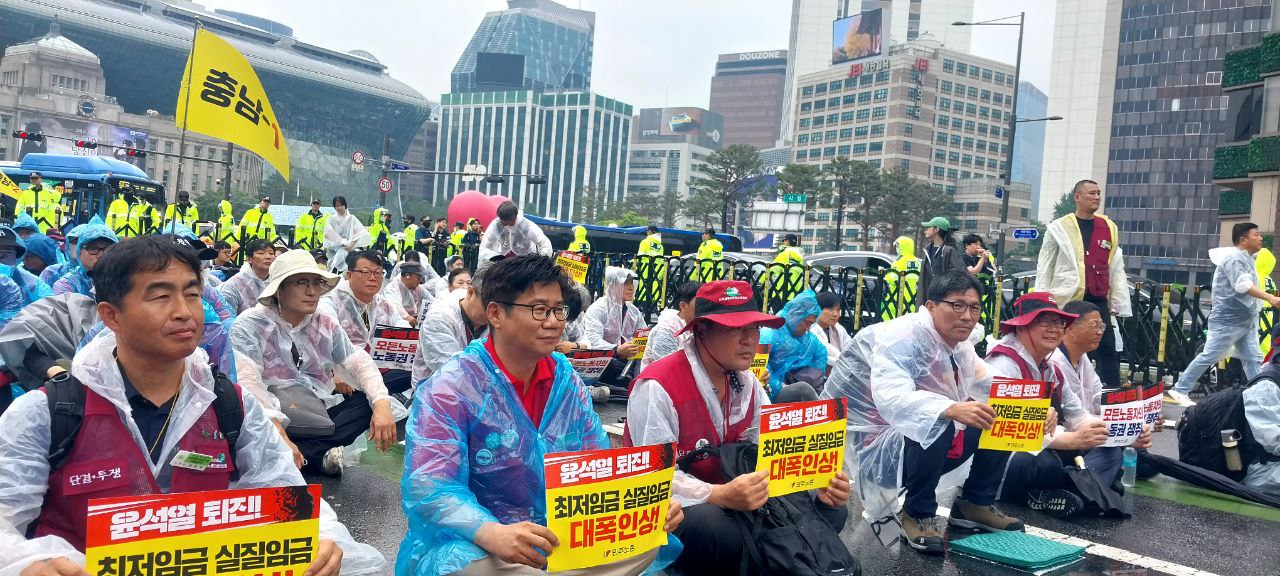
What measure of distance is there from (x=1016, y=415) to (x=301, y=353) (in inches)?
152

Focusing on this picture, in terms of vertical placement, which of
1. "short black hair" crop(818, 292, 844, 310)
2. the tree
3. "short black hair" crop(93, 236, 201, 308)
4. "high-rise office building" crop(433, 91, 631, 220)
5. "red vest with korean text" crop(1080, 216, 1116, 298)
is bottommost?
"short black hair" crop(818, 292, 844, 310)

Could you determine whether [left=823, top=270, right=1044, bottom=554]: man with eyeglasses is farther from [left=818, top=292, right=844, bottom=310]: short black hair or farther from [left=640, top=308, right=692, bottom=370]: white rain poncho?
[left=818, top=292, right=844, bottom=310]: short black hair

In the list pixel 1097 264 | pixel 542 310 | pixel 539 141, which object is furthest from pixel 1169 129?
pixel 542 310

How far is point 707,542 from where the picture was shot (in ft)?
12.6

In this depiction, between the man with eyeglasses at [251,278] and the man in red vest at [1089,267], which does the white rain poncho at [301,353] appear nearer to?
the man with eyeglasses at [251,278]

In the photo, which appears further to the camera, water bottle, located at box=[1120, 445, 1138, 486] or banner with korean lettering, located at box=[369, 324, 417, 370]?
banner with korean lettering, located at box=[369, 324, 417, 370]

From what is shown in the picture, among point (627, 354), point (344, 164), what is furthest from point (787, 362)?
point (344, 164)

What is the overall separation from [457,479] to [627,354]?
6698mm

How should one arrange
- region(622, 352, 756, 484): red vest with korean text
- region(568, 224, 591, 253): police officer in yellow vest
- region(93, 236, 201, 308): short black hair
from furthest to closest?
region(568, 224, 591, 253): police officer in yellow vest < region(622, 352, 756, 484): red vest with korean text < region(93, 236, 201, 308): short black hair

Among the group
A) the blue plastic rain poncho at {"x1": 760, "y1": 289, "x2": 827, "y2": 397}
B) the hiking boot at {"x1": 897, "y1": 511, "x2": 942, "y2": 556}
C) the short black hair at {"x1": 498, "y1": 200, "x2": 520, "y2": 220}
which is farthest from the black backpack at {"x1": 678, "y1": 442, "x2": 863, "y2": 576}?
the short black hair at {"x1": 498, "y1": 200, "x2": 520, "y2": 220}

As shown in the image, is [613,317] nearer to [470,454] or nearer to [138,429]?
[470,454]

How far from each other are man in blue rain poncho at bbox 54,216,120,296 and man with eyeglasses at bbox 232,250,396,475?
96 centimetres

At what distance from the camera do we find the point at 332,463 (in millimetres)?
6402

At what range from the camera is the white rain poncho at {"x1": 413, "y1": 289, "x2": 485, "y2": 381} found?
655 centimetres
